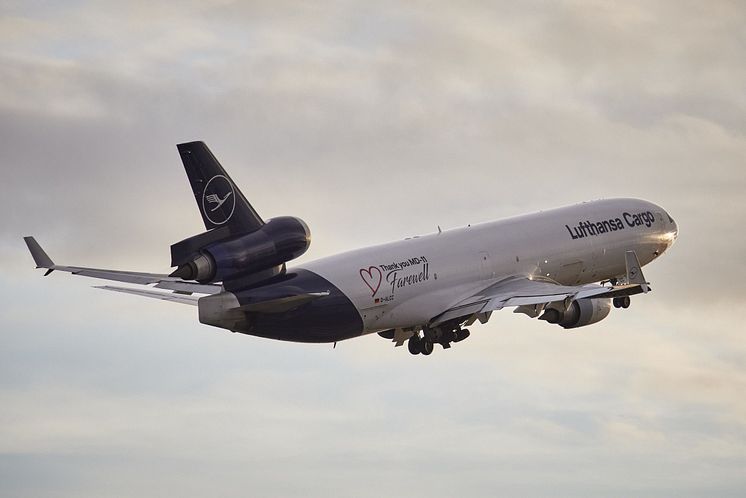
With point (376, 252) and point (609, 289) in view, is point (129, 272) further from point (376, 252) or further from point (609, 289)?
point (609, 289)

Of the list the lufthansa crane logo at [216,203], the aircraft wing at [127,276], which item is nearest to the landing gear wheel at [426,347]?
the aircraft wing at [127,276]

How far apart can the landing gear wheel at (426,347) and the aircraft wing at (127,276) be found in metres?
8.89

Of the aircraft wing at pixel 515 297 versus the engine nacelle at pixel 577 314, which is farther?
the engine nacelle at pixel 577 314

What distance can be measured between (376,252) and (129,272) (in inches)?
388

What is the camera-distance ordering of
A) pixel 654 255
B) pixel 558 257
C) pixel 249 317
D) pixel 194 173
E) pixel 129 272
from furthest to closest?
pixel 654 255 < pixel 558 257 < pixel 129 272 < pixel 249 317 < pixel 194 173

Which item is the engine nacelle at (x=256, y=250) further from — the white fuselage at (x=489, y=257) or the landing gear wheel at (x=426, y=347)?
the landing gear wheel at (x=426, y=347)

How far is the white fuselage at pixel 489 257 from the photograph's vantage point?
61812mm

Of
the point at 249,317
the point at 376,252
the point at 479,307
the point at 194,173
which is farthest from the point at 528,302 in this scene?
the point at 194,173

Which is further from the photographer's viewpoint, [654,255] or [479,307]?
[654,255]

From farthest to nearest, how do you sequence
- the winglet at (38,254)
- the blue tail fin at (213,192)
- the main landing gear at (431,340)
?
the main landing gear at (431,340)
the winglet at (38,254)
the blue tail fin at (213,192)

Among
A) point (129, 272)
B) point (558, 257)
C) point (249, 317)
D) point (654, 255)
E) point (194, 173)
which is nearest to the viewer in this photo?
point (194, 173)

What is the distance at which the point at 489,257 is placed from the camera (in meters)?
66.2

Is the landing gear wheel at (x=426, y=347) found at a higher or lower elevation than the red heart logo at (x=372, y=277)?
lower

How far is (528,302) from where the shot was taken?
63688 mm
